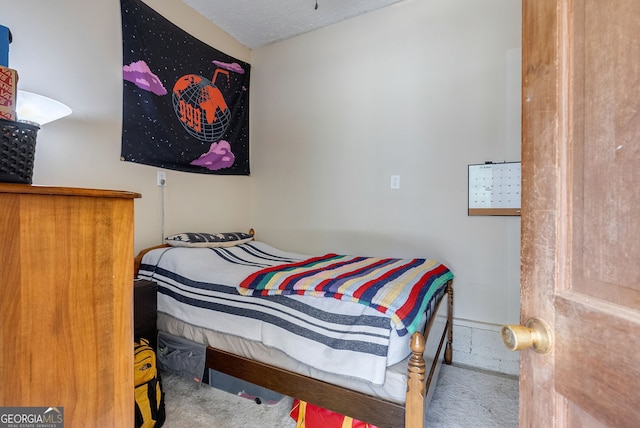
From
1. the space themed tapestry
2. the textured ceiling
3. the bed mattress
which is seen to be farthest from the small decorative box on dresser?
the textured ceiling

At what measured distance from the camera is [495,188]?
2.25 metres

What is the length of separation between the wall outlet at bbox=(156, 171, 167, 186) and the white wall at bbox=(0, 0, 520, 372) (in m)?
0.05

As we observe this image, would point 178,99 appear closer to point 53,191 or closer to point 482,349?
point 53,191

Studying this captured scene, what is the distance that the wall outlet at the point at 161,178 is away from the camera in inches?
95.3

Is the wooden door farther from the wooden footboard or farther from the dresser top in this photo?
the dresser top

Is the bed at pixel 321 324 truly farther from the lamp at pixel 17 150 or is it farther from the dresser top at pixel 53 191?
the lamp at pixel 17 150

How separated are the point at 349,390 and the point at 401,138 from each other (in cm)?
200

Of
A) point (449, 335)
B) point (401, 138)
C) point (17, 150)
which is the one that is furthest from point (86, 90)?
point (449, 335)

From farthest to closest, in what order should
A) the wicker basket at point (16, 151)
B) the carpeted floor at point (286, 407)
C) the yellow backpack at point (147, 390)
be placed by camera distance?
the carpeted floor at point (286, 407) → the yellow backpack at point (147, 390) → the wicker basket at point (16, 151)

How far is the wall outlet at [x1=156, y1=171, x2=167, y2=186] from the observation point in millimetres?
2420

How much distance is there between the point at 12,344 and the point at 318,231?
2.46 m

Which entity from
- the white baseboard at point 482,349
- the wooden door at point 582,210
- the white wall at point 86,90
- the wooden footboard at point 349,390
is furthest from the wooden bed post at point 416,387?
the white wall at point 86,90

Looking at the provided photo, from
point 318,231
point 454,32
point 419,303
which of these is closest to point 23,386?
point 419,303

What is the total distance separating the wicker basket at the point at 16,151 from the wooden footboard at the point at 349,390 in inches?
49.3
